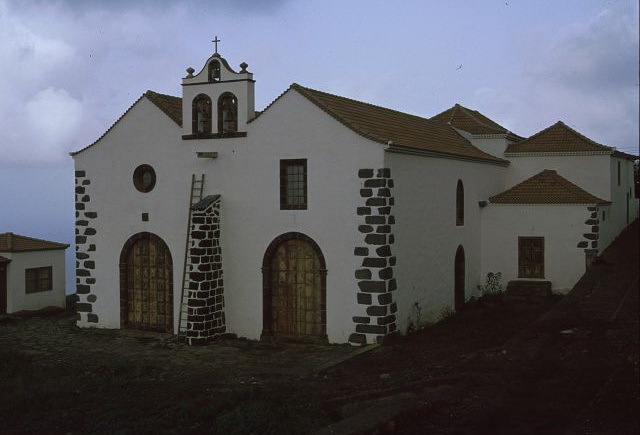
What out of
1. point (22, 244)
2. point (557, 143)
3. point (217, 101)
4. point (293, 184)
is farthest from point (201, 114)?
point (557, 143)

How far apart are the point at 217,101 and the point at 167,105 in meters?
2.15

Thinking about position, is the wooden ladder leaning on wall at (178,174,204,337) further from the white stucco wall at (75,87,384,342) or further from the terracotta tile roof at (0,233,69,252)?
the terracotta tile roof at (0,233,69,252)

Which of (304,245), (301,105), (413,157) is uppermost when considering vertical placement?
(301,105)

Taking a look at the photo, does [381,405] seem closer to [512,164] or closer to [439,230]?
[439,230]

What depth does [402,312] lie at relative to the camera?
1884 centimetres

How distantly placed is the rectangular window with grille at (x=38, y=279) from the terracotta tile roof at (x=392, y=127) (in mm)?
13475

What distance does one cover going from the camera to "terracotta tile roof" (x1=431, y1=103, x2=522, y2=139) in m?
29.0

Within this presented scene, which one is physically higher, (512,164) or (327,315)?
(512,164)

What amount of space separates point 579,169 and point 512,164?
8.34 ft

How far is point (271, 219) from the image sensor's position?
63.0 ft

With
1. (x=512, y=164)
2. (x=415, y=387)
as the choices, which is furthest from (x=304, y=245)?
(x=512, y=164)

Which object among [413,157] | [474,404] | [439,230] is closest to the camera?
[474,404]

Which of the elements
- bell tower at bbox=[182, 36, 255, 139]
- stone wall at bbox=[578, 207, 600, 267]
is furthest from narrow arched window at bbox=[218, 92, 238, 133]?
stone wall at bbox=[578, 207, 600, 267]

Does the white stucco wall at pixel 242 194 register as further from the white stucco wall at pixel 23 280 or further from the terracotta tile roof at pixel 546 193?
the terracotta tile roof at pixel 546 193
